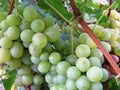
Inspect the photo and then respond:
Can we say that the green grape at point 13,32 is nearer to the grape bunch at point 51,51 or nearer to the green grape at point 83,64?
the grape bunch at point 51,51

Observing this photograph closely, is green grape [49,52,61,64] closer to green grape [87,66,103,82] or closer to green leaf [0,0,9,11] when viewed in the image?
green grape [87,66,103,82]

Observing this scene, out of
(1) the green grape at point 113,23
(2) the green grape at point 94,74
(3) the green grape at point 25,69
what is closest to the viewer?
(2) the green grape at point 94,74

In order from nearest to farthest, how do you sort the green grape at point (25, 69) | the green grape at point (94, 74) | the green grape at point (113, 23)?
the green grape at point (94, 74) < the green grape at point (25, 69) < the green grape at point (113, 23)

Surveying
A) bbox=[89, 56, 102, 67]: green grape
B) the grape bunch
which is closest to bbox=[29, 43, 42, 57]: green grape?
the grape bunch

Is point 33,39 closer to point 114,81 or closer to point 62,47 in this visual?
point 62,47

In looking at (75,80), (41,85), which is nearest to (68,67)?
(75,80)

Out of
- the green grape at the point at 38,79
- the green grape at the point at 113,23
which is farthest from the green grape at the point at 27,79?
the green grape at the point at 113,23
